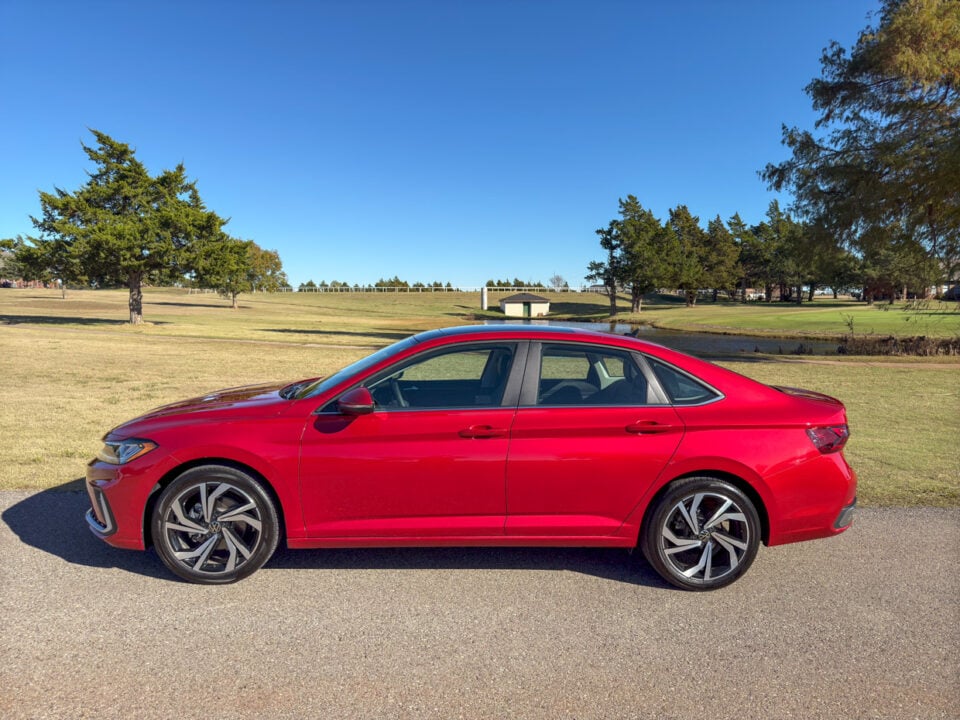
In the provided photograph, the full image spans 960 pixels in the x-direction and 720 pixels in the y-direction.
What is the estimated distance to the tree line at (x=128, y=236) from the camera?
30141mm

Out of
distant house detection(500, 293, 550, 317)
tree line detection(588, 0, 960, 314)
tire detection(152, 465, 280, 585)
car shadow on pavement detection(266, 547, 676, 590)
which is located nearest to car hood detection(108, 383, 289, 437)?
tire detection(152, 465, 280, 585)

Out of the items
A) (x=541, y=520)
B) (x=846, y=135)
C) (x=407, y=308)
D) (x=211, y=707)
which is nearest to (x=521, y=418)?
(x=541, y=520)

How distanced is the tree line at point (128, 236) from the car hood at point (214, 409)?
30756 millimetres

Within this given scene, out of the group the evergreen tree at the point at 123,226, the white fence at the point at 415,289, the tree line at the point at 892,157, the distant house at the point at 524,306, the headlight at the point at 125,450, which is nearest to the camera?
the headlight at the point at 125,450

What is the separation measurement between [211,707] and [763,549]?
11.5 ft

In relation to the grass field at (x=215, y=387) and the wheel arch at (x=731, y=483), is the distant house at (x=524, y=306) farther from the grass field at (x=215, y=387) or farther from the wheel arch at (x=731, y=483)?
the wheel arch at (x=731, y=483)

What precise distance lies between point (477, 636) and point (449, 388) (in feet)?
5.60

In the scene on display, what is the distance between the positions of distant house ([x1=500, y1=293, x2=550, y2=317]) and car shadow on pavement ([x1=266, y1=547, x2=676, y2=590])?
63.5m

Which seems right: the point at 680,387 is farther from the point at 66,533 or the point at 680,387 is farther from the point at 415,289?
the point at 415,289

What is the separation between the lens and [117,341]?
73.0ft

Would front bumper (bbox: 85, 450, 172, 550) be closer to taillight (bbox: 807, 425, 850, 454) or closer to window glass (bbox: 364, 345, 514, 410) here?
window glass (bbox: 364, 345, 514, 410)

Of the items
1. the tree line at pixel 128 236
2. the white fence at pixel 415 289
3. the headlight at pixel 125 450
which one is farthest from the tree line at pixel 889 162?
the white fence at pixel 415 289

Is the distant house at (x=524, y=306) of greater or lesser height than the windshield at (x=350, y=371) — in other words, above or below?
above

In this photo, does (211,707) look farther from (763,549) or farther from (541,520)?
(763,549)
